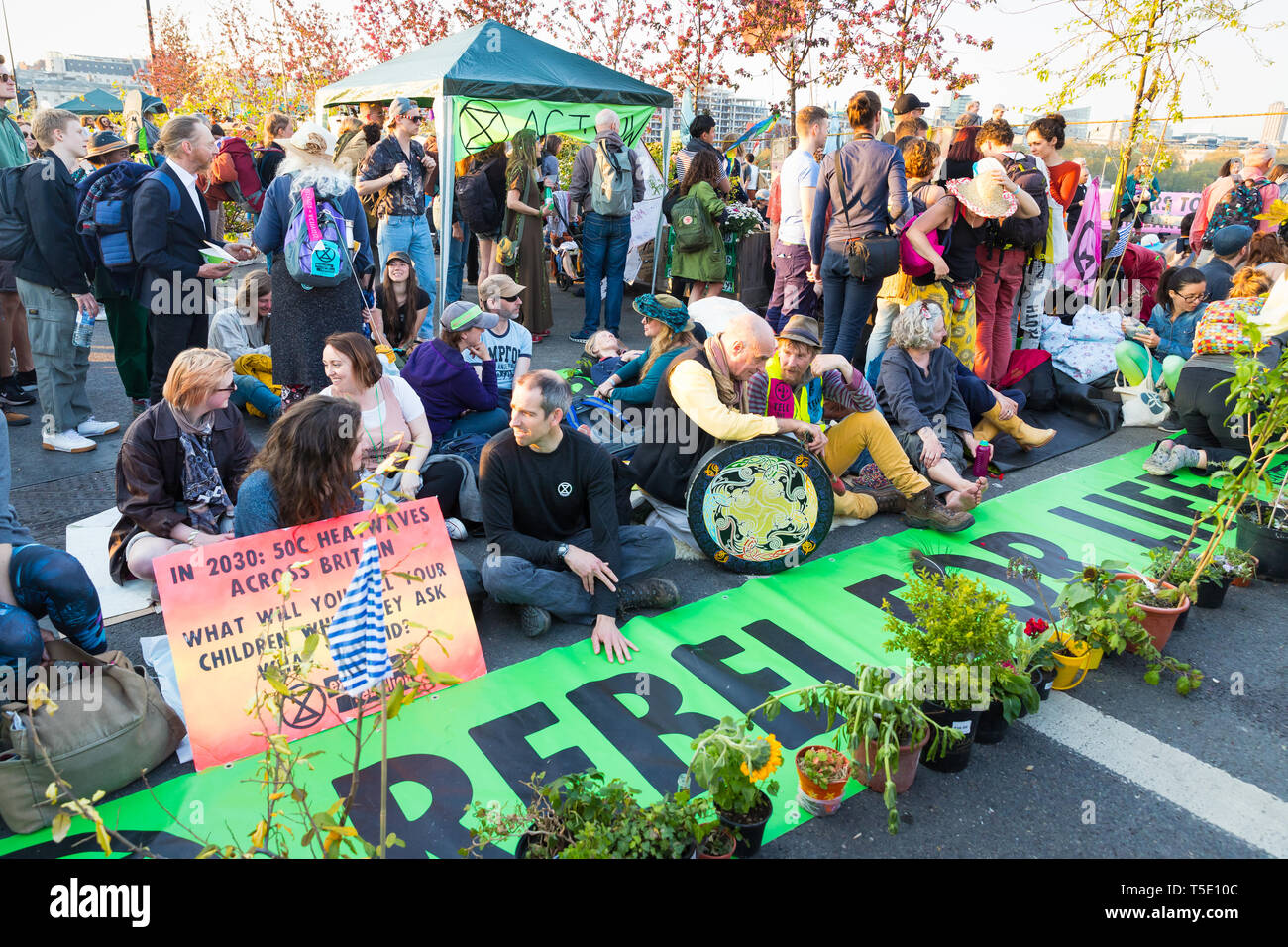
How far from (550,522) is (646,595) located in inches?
A: 22.8

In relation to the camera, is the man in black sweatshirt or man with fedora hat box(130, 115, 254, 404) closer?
the man in black sweatshirt

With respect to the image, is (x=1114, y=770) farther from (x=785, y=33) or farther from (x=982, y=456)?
(x=785, y=33)

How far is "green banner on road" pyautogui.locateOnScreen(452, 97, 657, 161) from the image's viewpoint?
7.54 metres

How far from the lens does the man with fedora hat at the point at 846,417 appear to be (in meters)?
4.63

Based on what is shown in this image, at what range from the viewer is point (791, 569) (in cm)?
452

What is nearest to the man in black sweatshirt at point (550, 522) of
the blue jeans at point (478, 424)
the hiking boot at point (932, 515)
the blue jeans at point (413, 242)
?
the blue jeans at point (478, 424)

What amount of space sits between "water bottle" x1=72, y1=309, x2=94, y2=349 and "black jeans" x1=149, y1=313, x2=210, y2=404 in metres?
0.48

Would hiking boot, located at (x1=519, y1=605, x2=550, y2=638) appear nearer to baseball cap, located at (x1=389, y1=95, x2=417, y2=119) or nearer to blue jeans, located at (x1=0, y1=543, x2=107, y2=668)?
blue jeans, located at (x1=0, y1=543, x2=107, y2=668)

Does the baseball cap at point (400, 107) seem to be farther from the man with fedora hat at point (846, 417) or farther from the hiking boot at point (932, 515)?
the hiking boot at point (932, 515)

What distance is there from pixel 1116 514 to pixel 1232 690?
2.01m

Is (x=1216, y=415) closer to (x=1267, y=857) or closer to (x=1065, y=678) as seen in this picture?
(x=1065, y=678)

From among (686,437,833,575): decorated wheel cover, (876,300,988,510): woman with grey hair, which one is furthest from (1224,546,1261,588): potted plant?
(686,437,833,575): decorated wheel cover
